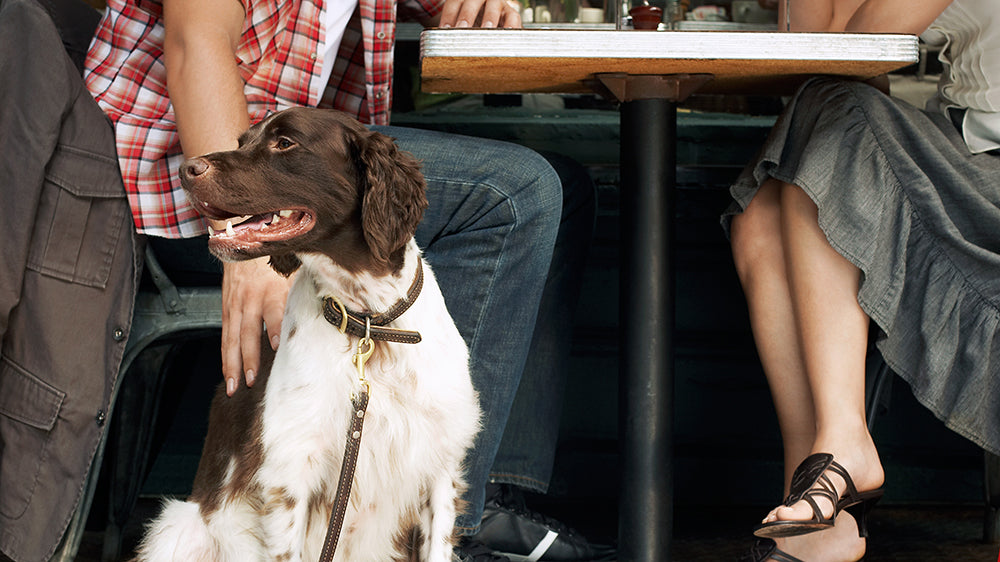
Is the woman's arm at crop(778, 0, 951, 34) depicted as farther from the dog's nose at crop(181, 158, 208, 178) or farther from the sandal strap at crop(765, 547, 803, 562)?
the dog's nose at crop(181, 158, 208, 178)

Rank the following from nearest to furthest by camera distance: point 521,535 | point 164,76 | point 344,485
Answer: point 344,485, point 164,76, point 521,535

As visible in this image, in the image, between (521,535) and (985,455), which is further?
(985,455)

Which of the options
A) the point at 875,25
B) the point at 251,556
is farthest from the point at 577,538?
the point at 875,25

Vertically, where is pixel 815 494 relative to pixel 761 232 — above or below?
below

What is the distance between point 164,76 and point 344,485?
1117mm

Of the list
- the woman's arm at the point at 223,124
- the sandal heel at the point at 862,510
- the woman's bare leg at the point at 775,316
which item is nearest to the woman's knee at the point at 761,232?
the woman's bare leg at the point at 775,316

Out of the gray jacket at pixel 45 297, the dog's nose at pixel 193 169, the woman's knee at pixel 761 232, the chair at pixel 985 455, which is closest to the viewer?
the dog's nose at pixel 193 169

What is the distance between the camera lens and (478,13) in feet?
7.66

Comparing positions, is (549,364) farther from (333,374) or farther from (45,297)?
(45,297)

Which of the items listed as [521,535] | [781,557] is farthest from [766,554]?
[521,535]

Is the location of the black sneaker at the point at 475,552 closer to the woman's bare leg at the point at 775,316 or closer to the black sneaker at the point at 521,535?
the black sneaker at the point at 521,535

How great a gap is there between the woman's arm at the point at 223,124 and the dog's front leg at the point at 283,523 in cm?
26

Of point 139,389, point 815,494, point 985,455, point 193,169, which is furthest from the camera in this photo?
point 985,455

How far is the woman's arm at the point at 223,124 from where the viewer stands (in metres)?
1.95
